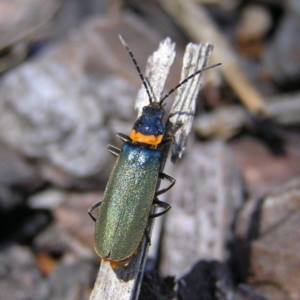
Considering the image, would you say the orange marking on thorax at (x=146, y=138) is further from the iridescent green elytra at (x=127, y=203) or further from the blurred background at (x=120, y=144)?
the blurred background at (x=120, y=144)

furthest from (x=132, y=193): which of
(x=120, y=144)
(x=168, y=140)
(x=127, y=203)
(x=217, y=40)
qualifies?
(x=217, y=40)

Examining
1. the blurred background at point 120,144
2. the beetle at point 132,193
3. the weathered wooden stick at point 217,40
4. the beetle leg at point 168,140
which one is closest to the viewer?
the beetle at point 132,193

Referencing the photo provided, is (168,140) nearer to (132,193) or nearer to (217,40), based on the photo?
(132,193)

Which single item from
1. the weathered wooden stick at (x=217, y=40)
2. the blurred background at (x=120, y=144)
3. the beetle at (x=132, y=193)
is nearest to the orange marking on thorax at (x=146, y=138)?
the beetle at (x=132, y=193)

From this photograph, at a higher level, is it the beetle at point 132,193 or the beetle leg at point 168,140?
the beetle leg at point 168,140

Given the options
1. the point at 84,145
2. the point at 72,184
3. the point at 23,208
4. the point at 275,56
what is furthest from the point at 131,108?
the point at 275,56

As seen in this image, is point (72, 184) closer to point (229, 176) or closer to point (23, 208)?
point (23, 208)

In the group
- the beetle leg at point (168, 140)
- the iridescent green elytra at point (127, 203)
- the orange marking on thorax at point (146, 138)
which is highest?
the orange marking on thorax at point (146, 138)

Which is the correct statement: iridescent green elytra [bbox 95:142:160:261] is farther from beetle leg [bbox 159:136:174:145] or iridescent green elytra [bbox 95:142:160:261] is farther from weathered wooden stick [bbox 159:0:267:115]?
weathered wooden stick [bbox 159:0:267:115]

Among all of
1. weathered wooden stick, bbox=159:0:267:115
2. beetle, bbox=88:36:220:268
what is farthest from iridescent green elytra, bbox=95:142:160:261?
weathered wooden stick, bbox=159:0:267:115
